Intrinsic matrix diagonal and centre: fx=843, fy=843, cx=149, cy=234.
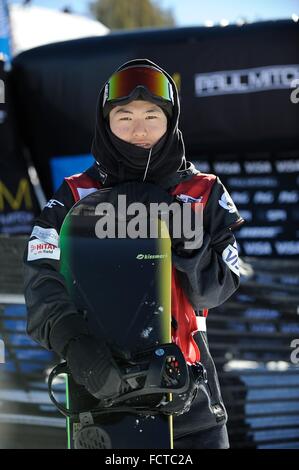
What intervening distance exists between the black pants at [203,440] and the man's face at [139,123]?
0.92 m

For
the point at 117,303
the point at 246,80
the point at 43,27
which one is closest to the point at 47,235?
the point at 117,303

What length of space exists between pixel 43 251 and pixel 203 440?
0.77m

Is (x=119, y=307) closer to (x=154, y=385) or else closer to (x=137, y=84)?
(x=154, y=385)

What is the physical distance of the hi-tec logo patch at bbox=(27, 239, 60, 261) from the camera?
2.59 m

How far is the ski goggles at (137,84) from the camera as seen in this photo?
2.72 meters

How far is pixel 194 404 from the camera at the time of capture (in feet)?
8.51

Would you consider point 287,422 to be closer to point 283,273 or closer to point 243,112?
point 283,273

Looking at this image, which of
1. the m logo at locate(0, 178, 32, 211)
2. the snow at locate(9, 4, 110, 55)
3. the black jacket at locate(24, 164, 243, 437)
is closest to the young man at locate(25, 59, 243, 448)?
the black jacket at locate(24, 164, 243, 437)

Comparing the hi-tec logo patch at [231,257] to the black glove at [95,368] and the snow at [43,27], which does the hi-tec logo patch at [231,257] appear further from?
the snow at [43,27]

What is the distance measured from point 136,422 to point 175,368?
0.22 metres

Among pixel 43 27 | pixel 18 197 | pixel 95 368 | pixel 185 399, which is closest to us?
pixel 95 368

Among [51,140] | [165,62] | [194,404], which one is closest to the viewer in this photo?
[194,404]

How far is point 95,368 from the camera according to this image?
7.64ft

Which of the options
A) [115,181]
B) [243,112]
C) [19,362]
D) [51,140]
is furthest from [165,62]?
[115,181]
